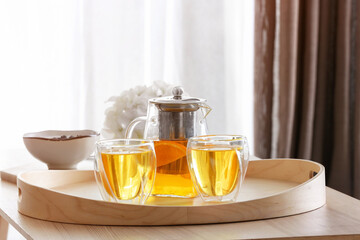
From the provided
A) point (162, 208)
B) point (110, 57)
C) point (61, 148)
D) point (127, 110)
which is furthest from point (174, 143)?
point (110, 57)

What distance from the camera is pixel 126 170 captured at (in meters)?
0.90

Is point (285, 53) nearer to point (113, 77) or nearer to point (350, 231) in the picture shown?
point (113, 77)

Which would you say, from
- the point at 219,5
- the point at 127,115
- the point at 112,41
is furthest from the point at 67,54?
the point at 127,115

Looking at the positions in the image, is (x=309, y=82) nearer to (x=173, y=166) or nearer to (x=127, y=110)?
(x=127, y=110)

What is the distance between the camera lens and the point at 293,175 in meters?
1.15

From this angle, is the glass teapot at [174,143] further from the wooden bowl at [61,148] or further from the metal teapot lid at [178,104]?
the wooden bowl at [61,148]

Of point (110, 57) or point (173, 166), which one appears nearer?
point (173, 166)

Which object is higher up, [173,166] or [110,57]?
[110,57]

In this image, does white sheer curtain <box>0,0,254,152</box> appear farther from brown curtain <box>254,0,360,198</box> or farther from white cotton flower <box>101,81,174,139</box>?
white cotton flower <box>101,81,174,139</box>

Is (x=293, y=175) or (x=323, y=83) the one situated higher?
(x=323, y=83)

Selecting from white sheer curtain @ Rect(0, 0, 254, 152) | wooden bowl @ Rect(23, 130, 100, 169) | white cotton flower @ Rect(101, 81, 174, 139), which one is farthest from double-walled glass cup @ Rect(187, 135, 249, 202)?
white sheer curtain @ Rect(0, 0, 254, 152)

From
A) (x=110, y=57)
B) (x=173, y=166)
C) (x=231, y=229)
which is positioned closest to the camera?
(x=231, y=229)

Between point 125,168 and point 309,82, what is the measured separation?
1.61 metres

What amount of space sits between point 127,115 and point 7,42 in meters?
0.90
